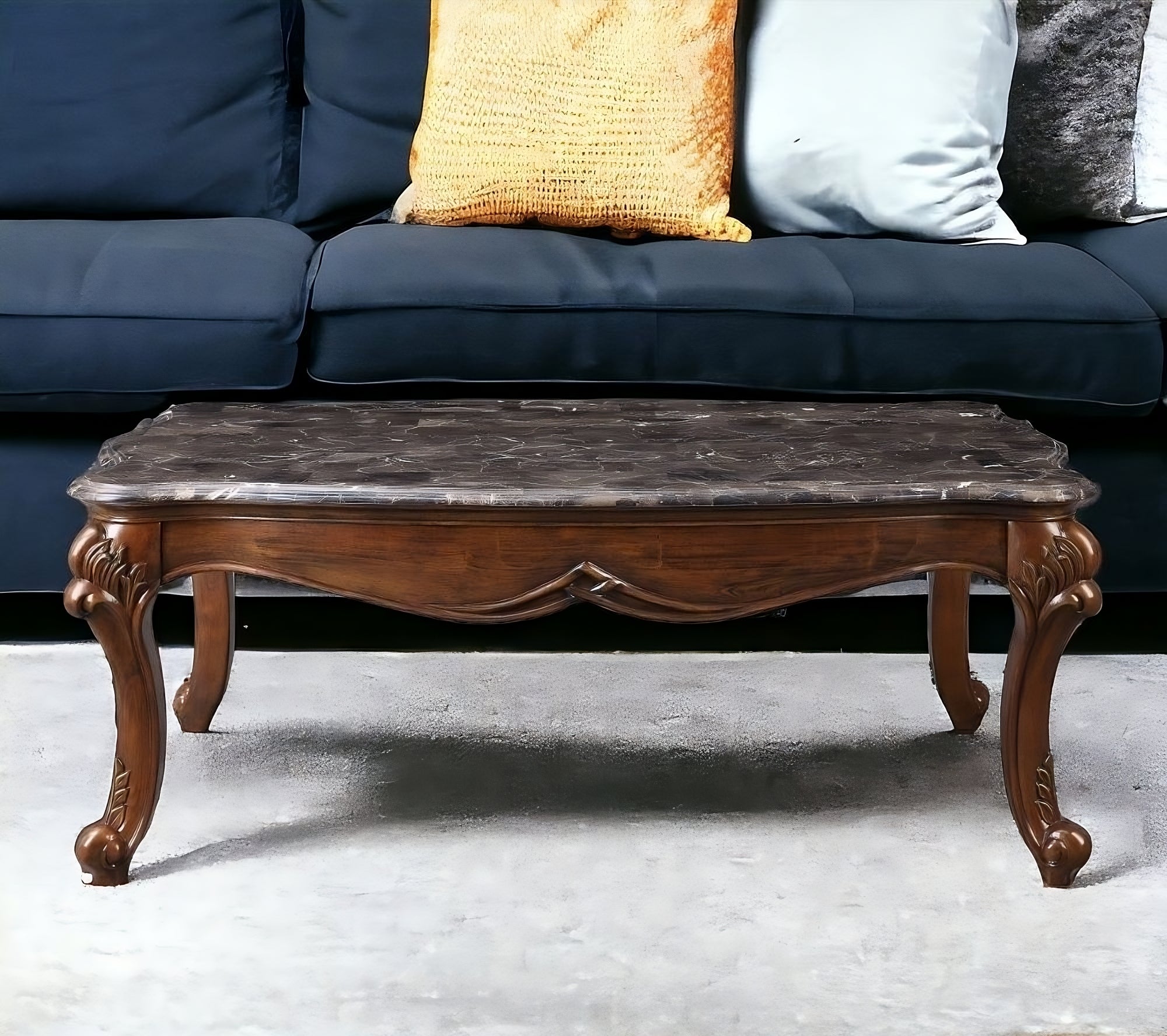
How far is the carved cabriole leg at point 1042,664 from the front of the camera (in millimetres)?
1224

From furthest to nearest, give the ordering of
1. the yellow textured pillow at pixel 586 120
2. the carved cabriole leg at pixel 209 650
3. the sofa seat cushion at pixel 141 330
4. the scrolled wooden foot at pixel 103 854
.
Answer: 1. the yellow textured pillow at pixel 586 120
2. the sofa seat cushion at pixel 141 330
3. the carved cabriole leg at pixel 209 650
4. the scrolled wooden foot at pixel 103 854

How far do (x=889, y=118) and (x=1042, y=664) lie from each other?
1.05 metres

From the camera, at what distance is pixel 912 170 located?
2021 mm

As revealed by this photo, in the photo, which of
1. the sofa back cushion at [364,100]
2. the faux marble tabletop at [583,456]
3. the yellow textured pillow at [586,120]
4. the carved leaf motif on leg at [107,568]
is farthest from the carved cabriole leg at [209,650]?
the sofa back cushion at [364,100]

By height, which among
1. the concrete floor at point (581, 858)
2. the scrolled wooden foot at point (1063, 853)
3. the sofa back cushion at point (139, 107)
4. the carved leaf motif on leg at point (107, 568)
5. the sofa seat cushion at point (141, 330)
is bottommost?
the concrete floor at point (581, 858)

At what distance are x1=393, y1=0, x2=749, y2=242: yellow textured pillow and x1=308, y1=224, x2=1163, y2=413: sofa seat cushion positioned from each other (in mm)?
255

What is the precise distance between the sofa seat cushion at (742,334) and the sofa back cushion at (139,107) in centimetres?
56

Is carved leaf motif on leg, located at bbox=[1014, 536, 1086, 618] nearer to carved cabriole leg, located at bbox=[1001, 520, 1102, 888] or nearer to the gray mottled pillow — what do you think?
carved cabriole leg, located at bbox=[1001, 520, 1102, 888]

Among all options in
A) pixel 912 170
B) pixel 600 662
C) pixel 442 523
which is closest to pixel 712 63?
pixel 912 170

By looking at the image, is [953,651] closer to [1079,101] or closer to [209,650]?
[209,650]

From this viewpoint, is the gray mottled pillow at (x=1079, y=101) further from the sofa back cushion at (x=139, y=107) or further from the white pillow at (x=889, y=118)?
the sofa back cushion at (x=139, y=107)

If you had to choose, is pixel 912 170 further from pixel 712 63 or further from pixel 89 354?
pixel 89 354

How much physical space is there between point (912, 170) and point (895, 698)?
2.68 feet

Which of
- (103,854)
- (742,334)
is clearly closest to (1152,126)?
(742,334)
